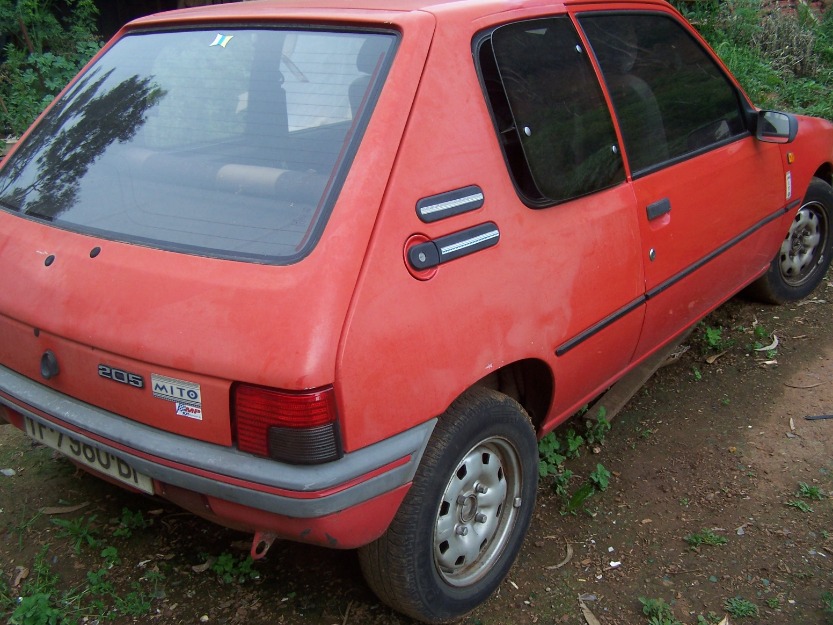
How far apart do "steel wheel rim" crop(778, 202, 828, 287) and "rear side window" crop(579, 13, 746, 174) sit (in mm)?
1143

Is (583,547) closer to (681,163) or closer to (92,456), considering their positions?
(681,163)

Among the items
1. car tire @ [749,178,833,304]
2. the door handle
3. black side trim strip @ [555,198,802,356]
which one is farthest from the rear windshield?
car tire @ [749,178,833,304]

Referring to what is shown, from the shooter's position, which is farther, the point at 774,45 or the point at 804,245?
the point at 774,45

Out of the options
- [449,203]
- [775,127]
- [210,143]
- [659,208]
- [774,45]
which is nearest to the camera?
[449,203]

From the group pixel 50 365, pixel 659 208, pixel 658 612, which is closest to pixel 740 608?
pixel 658 612

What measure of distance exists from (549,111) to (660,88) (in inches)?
34.5

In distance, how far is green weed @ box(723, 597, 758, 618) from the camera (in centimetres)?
262

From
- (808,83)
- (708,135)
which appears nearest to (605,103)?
(708,135)

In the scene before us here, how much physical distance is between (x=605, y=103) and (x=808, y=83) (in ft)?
19.2

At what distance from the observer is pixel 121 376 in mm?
2131

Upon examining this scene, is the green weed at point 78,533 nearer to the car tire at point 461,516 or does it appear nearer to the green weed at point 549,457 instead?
the car tire at point 461,516

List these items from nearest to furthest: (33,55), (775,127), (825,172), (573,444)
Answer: (573,444) → (775,127) → (825,172) → (33,55)

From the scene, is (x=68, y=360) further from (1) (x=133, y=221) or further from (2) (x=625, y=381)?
(2) (x=625, y=381)

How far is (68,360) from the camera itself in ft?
7.36
